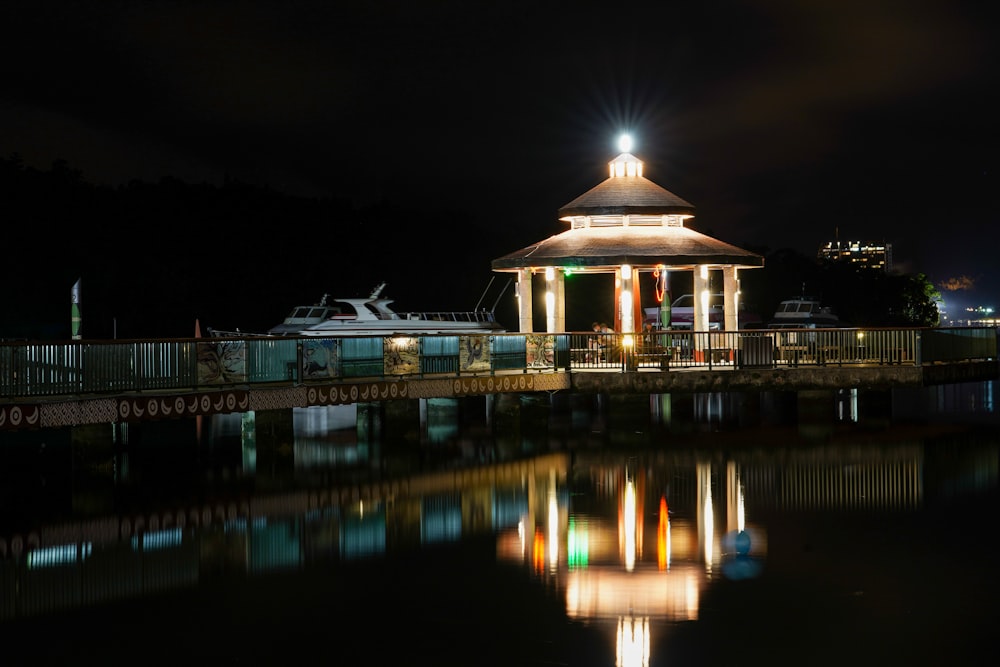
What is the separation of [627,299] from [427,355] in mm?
7345

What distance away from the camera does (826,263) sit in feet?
381

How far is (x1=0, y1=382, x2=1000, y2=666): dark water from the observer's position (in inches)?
586

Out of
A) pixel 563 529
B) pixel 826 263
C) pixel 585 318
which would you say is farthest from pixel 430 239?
pixel 563 529

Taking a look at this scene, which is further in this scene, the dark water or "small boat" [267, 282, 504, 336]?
"small boat" [267, 282, 504, 336]

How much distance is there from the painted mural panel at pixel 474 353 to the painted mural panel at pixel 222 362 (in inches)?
229

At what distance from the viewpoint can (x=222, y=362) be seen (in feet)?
86.9

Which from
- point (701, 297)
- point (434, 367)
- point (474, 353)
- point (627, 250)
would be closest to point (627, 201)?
point (627, 250)

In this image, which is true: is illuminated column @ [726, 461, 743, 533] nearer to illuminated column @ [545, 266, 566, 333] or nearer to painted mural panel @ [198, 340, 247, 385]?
painted mural panel @ [198, 340, 247, 385]

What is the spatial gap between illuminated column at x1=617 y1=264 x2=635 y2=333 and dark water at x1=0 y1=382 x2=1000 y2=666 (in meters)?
2.28

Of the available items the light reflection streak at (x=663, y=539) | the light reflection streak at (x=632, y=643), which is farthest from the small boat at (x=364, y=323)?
the light reflection streak at (x=632, y=643)

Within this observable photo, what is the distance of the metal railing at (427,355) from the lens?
2400 cm

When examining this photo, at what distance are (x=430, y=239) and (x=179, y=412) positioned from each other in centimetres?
5753

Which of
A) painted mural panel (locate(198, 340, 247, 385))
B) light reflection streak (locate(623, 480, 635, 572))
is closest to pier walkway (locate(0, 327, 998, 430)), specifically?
painted mural panel (locate(198, 340, 247, 385))

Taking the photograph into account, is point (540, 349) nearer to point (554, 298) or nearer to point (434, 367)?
point (434, 367)
